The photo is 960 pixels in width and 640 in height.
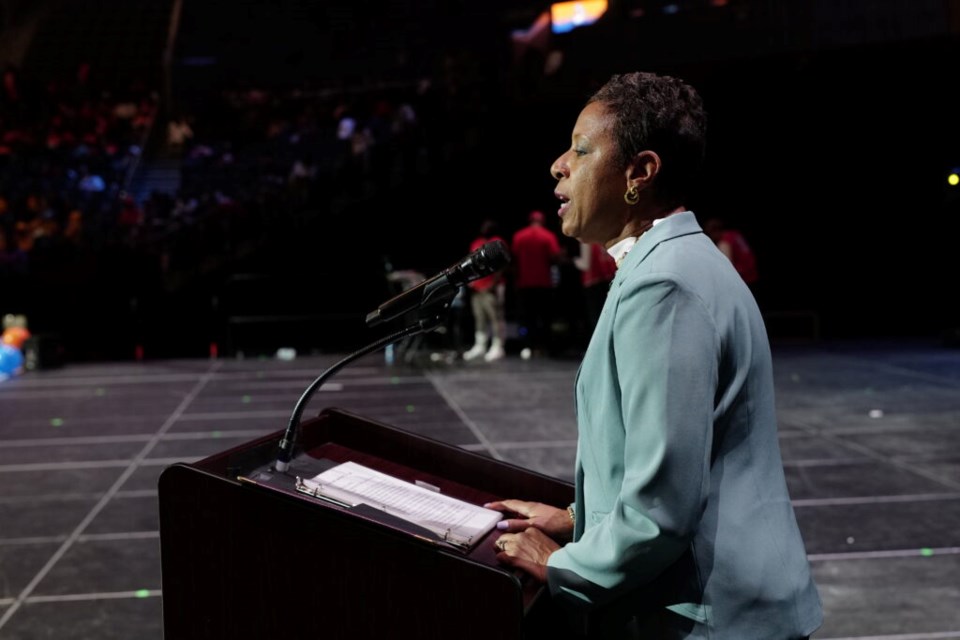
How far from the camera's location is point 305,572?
168 cm

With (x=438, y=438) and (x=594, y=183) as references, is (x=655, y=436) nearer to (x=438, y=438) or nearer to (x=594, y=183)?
(x=594, y=183)

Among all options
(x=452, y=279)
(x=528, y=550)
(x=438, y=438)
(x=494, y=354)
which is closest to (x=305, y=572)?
(x=528, y=550)

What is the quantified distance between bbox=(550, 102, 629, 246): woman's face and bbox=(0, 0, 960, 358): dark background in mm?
12962

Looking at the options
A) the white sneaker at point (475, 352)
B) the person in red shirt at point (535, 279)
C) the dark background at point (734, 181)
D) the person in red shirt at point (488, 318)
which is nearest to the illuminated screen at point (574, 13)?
the dark background at point (734, 181)

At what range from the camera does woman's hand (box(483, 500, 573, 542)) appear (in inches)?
73.0

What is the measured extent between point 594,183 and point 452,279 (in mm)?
323

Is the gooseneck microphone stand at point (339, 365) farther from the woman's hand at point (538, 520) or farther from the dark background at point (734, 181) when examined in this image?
the dark background at point (734, 181)

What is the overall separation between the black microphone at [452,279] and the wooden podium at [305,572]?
397 mm

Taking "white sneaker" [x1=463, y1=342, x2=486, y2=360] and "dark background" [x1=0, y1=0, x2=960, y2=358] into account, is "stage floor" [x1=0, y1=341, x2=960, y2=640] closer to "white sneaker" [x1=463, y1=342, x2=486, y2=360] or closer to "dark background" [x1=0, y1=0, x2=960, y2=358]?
"white sneaker" [x1=463, y1=342, x2=486, y2=360]

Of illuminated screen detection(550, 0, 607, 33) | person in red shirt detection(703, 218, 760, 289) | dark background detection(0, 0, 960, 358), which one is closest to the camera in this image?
person in red shirt detection(703, 218, 760, 289)

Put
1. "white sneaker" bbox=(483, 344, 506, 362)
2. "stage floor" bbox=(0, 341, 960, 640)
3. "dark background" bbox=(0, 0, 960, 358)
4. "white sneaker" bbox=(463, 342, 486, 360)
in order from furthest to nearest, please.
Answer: "dark background" bbox=(0, 0, 960, 358)
"white sneaker" bbox=(463, 342, 486, 360)
"white sneaker" bbox=(483, 344, 506, 362)
"stage floor" bbox=(0, 341, 960, 640)

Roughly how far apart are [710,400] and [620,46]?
15443 mm

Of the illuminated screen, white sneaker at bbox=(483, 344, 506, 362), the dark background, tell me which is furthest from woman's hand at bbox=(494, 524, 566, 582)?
the illuminated screen

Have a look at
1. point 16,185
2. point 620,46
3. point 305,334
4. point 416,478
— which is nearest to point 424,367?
point 305,334
